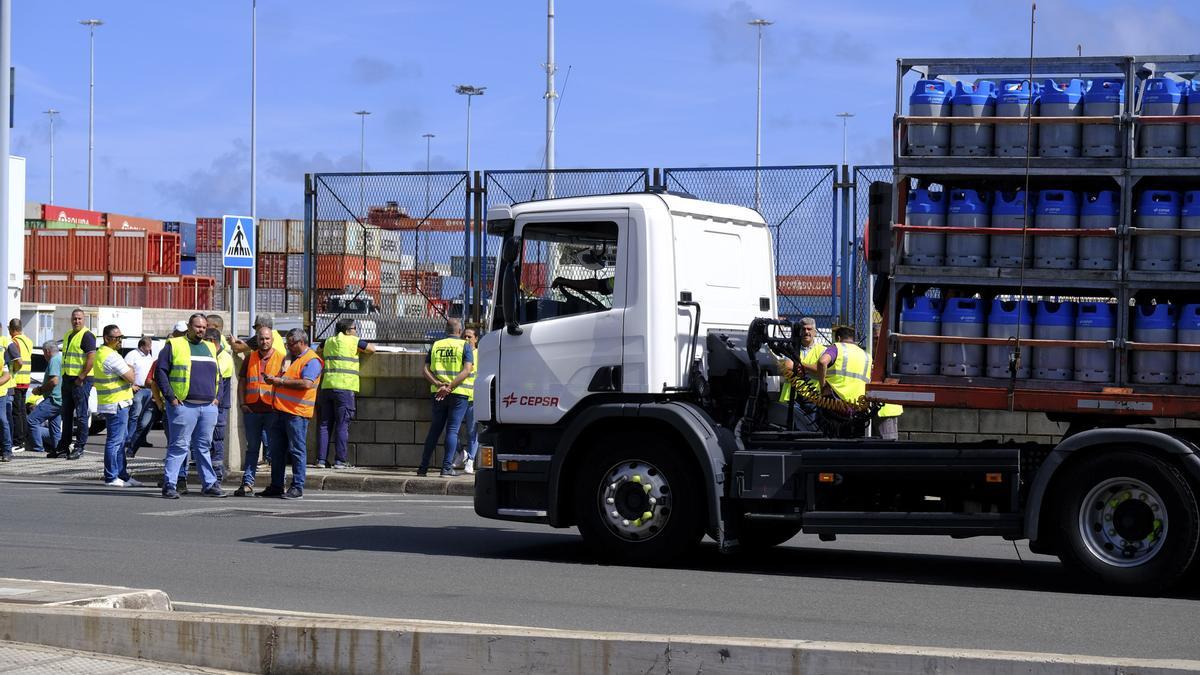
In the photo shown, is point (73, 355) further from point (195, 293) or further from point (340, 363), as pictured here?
point (195, 293)

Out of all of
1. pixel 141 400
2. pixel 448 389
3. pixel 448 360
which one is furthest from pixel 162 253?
pixel 448 389

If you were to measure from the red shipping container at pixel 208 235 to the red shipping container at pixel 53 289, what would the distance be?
523cm

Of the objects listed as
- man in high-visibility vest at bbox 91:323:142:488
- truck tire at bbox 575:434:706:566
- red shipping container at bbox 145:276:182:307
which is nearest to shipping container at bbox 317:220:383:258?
man in high-visibility vest at bbox 91:323:142:488

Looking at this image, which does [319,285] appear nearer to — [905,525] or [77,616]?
[905,525]

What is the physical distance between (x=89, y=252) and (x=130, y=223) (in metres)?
17.7

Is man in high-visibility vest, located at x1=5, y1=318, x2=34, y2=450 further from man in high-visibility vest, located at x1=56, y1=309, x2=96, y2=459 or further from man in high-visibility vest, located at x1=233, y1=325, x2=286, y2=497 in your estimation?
man in high-visibility vest, located at x1=233, y1=325, x2=286, y2=497

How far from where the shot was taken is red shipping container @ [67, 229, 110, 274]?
64.4 metres

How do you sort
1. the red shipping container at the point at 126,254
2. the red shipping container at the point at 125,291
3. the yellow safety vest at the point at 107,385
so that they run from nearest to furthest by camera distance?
the yellow safety vest at the point at 107,385 → the red shipping container at the point at 125,291 → the red shipping container at the point at 126,254

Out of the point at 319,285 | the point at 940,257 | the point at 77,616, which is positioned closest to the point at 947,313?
the point at 940,257

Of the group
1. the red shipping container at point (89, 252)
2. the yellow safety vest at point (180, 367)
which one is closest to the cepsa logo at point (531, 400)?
the yellow safety vest at point (180, 367)

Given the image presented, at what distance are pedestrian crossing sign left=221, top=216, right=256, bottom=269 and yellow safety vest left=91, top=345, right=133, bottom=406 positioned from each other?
3.76 meters

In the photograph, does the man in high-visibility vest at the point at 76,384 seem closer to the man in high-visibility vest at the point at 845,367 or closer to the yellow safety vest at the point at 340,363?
the yellow safety vest at the point at 340,363

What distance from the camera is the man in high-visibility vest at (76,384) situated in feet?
70.4

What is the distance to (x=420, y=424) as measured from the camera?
19.4 meters
